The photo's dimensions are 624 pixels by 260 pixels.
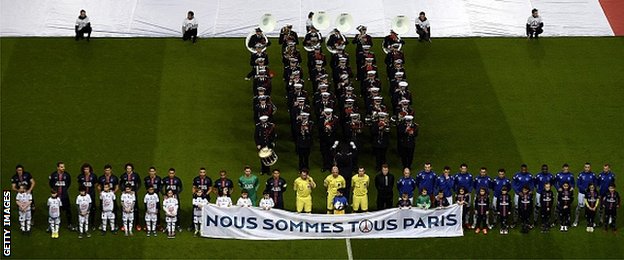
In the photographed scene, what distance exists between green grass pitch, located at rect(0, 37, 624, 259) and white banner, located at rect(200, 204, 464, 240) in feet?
0.71

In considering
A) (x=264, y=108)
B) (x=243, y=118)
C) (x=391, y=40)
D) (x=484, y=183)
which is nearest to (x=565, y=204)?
(x=484, y=183)

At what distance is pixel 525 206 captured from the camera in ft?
107

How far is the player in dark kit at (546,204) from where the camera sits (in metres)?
32.6

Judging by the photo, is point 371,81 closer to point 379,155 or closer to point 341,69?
point 341,69

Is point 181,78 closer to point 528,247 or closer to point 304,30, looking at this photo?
point 304,30

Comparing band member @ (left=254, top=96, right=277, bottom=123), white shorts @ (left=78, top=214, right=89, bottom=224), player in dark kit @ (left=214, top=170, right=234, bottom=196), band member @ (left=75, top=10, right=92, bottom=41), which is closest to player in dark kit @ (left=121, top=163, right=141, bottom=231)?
white shorts @ (left=78, top=214, right=89, bottom=224)

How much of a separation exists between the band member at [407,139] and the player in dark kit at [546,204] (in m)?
3.65

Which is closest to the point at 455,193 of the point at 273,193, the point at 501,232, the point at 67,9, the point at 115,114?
the point at 501,232

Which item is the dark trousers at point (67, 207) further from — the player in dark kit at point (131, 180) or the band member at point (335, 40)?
the band member at point (335, 40)

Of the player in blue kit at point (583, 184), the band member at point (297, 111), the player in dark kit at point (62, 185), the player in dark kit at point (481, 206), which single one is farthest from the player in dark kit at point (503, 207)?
the player in dark kit at point (62, 185)

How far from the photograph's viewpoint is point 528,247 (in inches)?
1270

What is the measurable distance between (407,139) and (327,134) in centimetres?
186

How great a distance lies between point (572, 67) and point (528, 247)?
1040cm

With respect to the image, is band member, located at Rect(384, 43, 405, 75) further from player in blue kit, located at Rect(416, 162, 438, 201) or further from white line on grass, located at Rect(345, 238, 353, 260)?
→ white line on grass, located at Rect(345, 238, 353, 260)
